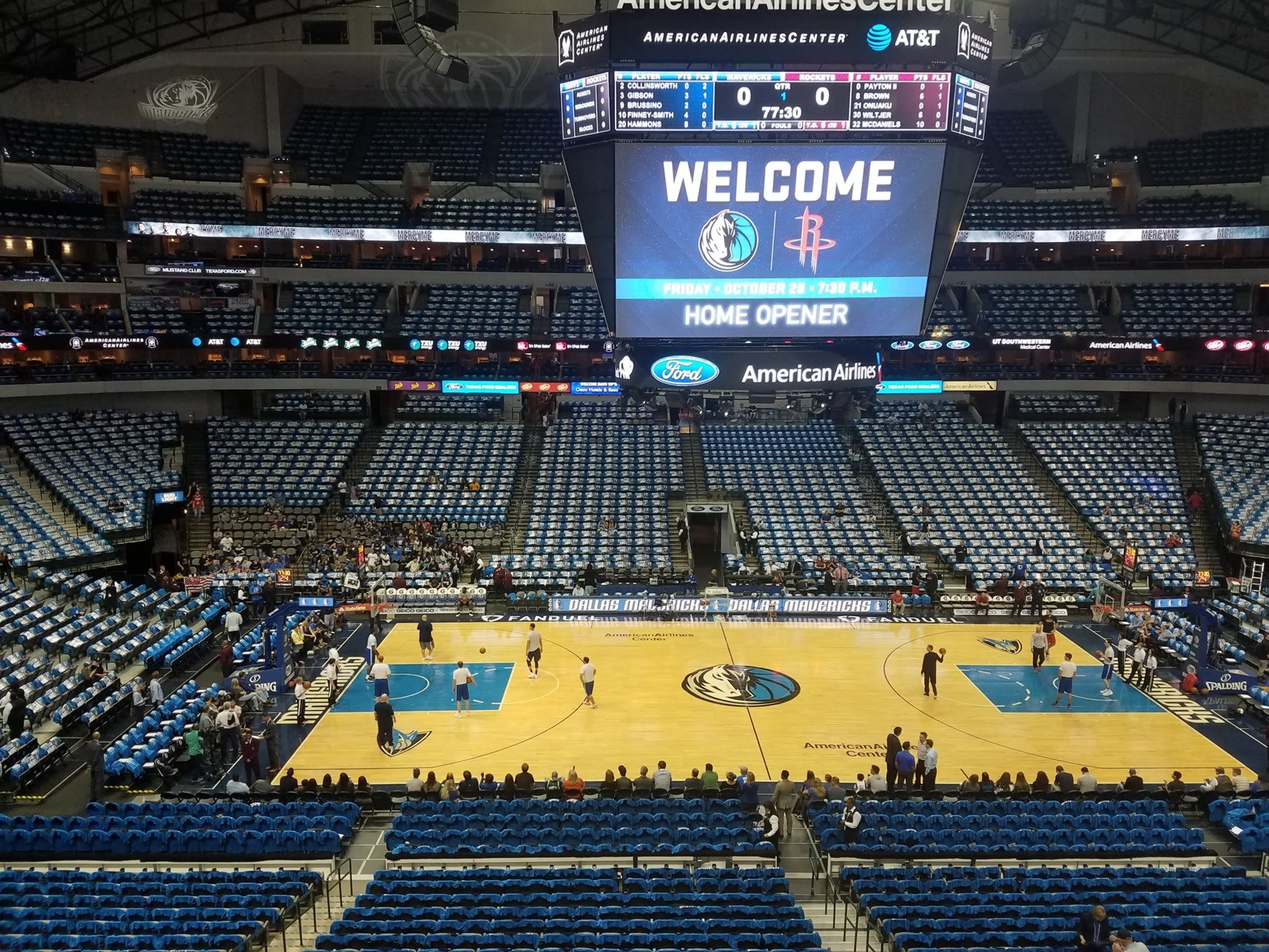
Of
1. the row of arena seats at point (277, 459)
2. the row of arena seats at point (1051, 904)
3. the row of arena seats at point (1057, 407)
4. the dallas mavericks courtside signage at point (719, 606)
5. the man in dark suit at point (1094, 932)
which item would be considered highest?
the row of arena seats at point (1057, 407)

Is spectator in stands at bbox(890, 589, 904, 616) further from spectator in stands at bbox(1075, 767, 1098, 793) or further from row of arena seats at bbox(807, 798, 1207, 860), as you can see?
row of arena seats at bbox(807, 798, 1207, 860)

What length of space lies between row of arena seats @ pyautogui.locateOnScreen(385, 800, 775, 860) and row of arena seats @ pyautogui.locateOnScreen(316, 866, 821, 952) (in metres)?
0.70

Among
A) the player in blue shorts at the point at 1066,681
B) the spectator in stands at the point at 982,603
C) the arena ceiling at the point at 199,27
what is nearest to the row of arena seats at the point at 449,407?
the arena ceiling at the point at 199,27

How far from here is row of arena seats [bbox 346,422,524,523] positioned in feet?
111

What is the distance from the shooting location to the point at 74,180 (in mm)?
40281

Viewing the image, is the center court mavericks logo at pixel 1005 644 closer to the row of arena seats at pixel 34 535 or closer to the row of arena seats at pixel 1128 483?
the row of arena seats at pixel 1128 483

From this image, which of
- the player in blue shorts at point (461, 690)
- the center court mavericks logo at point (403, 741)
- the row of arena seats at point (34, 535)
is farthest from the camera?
the row of arena seats at point (34, 535)

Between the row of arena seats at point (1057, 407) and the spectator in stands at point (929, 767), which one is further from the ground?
the row of arena seats at point (1057, 407)

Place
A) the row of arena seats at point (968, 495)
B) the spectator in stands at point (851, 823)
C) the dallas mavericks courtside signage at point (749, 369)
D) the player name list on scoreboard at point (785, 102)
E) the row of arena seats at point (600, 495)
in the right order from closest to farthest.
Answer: the spectator in stands at point (851, 823) → the player name list on scoreboard at point (785, 102) → the dallas mavericks courtside signage at point (749, 369) → the row of arena seats at point (600, 495) → the row of arena seats at point (968, 495)

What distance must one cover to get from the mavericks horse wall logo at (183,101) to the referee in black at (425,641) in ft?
108

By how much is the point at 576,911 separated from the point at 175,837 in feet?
21.8

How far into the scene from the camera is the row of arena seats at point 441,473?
33.7 m

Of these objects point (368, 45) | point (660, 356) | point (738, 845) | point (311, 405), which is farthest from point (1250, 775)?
point (368, 45)

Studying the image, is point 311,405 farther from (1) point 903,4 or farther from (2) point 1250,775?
(2) point 1250,775
